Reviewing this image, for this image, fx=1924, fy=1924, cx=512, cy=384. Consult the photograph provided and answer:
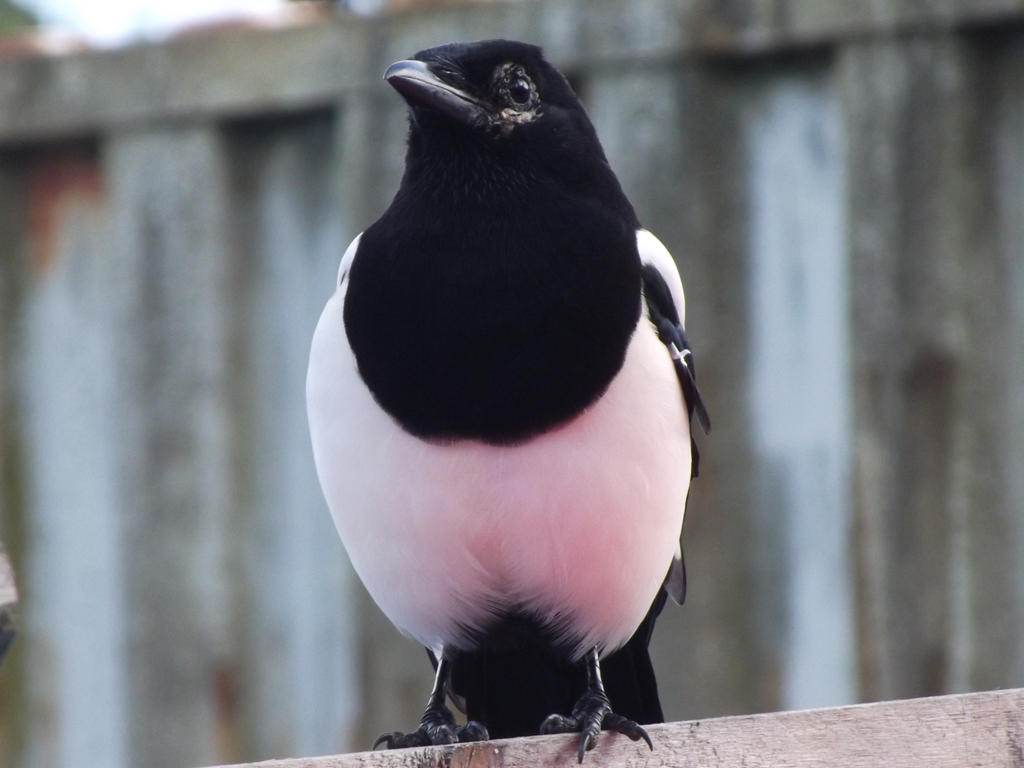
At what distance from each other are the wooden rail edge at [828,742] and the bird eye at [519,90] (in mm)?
834

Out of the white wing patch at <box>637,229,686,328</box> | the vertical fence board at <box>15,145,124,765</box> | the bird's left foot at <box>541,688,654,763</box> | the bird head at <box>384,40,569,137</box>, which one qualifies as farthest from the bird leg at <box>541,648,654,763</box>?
the vertical fence board at <box>15,145,124,765</box>

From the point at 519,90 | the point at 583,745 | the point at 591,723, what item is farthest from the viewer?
the point at 519,90

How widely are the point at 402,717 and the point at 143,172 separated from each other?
1137mm

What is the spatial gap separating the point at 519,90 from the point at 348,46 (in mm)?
1182

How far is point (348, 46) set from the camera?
353 cm

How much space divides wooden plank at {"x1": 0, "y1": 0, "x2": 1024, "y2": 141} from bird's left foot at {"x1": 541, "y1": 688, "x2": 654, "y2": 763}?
1.30 meters

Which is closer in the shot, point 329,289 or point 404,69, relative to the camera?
point 404,69

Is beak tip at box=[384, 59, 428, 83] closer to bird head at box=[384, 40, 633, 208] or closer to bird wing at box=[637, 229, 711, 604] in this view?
bird head at box=[384, 40, 633, 208]

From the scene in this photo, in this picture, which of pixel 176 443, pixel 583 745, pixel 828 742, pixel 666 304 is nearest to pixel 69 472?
pixel 176 443

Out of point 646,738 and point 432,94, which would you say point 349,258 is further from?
point 646,738

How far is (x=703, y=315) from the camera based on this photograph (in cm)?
330

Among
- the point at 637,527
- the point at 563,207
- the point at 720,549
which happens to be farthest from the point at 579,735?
the point at 720,549

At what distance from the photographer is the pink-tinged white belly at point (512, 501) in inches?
91.1

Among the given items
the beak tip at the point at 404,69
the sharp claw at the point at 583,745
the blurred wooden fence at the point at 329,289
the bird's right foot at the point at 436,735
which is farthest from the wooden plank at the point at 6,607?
the blurred wooden fence at the point at 329,289
